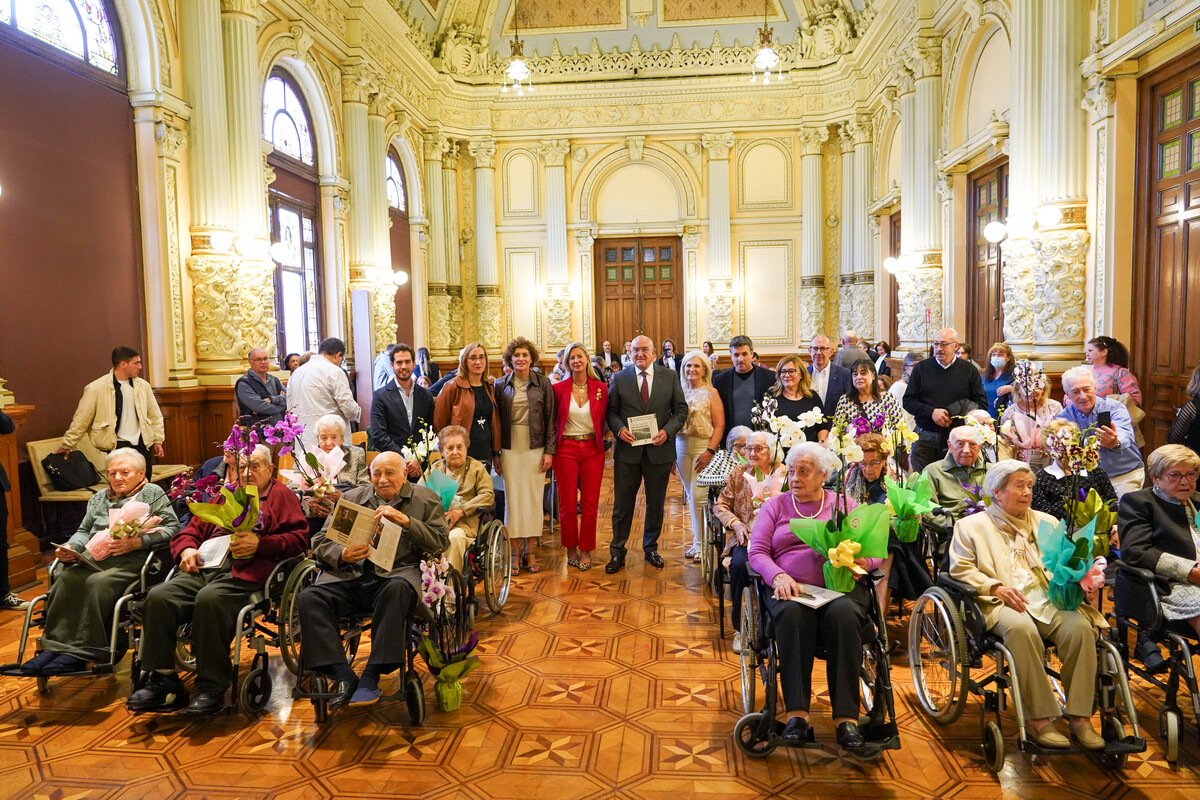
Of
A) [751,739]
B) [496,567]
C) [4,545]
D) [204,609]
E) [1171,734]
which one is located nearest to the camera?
[1171,734]

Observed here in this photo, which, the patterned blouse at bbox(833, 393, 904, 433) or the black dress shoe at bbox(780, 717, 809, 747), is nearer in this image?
the black dress shoe at bbox(780, 717, 809, 747)

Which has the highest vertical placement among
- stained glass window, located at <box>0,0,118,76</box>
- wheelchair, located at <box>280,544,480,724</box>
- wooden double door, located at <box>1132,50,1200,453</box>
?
stained glass window, located at <box>0,0,118,76</box>

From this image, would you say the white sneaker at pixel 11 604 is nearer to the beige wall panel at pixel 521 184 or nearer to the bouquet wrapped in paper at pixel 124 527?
the bouquet wrapped in paper at pixel 124 527

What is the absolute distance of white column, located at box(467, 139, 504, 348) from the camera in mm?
→ 17609

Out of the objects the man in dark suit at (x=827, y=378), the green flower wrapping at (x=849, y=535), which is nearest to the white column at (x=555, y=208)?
the man in dark suit at (x=827, y=378)

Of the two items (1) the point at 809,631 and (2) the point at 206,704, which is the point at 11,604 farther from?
(1) the point at 809,631

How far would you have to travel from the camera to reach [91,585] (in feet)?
13.5

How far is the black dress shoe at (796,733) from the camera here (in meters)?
3.31

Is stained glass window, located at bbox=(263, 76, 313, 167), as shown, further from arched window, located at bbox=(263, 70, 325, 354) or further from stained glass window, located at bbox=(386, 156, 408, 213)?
stained glass window, located at bbox=(386, 156, 408, 213)

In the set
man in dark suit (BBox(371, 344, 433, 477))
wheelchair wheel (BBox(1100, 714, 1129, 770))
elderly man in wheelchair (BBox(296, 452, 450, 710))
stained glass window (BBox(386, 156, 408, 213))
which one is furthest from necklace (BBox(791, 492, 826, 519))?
stained glass window (BBox(386, 156, 408, 213))

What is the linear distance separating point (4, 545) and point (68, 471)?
1084mm

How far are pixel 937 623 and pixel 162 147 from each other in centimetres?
804

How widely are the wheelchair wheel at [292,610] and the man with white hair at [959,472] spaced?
3.44 meters

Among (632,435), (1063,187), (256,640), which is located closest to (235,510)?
(256,640)
